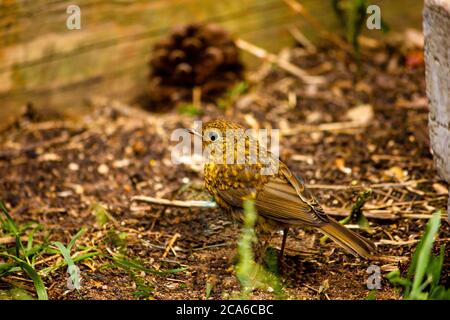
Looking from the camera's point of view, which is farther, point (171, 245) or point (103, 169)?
point (103, 169)

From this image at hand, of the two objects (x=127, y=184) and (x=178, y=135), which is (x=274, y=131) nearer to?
(x=178, y=135)

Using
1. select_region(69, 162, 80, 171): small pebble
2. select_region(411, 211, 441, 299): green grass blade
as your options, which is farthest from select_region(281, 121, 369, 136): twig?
select_region(411, 211, 441, 299): green grass blade

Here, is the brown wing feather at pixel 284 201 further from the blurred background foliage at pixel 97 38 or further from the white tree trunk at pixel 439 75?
the blurred background foliage at pixel 97 38

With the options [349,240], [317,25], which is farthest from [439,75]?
[317,25]

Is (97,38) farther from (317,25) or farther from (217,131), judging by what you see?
(217,131)

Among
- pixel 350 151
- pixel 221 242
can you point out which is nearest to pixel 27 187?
pixel 221 242

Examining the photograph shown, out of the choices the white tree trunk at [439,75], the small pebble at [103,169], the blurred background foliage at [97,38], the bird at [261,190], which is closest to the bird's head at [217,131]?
the bird at [261,190]
